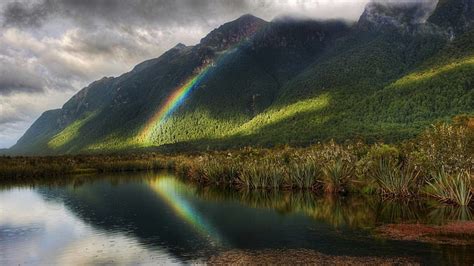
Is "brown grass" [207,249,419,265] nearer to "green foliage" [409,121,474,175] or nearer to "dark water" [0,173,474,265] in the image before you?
"dark water" [0,173,474,265]

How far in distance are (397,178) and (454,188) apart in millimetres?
5817

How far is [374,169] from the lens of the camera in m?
42.5

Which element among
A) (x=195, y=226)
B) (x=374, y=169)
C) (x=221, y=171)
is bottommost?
(x=195, y=226)

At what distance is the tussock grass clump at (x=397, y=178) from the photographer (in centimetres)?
4012

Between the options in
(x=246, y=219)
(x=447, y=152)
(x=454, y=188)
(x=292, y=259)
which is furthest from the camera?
(x=447, y=152)

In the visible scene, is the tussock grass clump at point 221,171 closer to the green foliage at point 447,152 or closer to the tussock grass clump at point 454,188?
the green foliage at point 447,152

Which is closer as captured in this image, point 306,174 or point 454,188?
point 454,188

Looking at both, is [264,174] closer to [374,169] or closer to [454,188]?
[374,169]

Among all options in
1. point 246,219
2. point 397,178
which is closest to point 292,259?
point 246,219

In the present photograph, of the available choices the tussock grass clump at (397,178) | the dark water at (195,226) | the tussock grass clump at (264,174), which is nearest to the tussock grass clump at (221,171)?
the tussock grass clump at (264,174)

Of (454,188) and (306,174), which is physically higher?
(306,174)

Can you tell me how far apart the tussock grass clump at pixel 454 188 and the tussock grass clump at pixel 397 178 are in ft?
7.64

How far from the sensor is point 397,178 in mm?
40906

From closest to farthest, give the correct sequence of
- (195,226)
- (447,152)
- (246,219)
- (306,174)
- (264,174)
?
(195,226), (246,219), (447,152), (306,174), (264,174)
